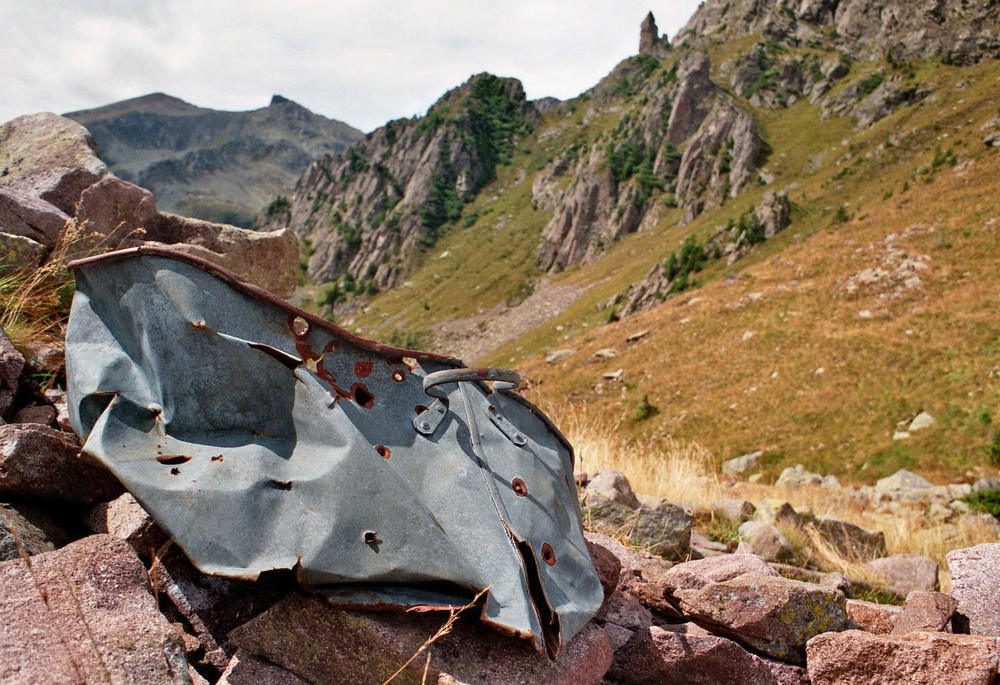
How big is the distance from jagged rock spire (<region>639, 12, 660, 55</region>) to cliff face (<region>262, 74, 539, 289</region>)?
32914mm

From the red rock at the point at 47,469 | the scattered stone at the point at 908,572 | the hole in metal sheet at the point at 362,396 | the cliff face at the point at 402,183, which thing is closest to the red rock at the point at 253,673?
the hole in metal sheet at the point at 362,396

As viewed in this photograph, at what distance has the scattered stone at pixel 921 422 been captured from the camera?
1616 centimetres

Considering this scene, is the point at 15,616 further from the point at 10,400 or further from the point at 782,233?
the point at 782,233

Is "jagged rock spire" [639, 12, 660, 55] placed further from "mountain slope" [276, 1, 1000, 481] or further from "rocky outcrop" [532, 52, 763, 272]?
"rocky outcrop" [532, 52, 763, 272]

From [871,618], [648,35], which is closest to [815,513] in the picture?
[871,618]

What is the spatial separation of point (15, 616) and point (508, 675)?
162 cm

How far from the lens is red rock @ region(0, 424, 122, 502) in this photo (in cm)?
254

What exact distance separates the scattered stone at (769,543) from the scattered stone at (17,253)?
638 centimetres

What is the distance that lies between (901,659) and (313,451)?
8.88ft

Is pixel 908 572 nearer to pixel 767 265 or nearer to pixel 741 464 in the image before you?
pixel 741 464

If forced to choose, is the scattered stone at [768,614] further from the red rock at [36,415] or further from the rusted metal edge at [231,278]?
the red rock at [36,415]

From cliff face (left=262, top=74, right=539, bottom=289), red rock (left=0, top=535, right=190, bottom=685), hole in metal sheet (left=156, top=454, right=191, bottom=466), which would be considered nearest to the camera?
red rock (left=0, top=535, right=190, bottom=685)

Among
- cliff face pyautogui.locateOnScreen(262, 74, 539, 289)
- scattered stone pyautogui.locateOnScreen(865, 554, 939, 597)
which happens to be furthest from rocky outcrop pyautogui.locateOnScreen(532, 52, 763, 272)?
scattered stone pyautogui.locateOnScreen(865, 554, 939, 597)

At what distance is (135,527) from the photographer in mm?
2455
